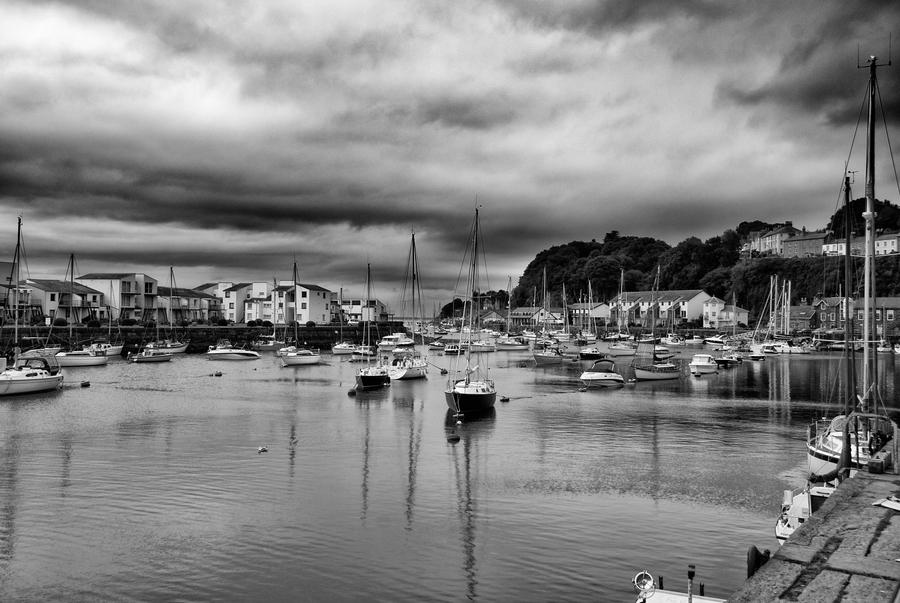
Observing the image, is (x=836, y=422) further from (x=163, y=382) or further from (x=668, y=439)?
(x=163, y=382)

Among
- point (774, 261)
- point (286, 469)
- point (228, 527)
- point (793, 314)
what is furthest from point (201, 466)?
point (774, 261)

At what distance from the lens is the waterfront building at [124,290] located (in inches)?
4906

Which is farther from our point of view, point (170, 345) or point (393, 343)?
point (393, 343)

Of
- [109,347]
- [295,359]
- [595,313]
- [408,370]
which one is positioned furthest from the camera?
[595,313]

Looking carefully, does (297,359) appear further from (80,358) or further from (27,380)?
(27,380)

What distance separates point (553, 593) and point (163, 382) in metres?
52.8

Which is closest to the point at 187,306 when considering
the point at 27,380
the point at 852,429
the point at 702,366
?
the point at 27,380

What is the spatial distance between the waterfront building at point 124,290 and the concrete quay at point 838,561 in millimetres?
128431

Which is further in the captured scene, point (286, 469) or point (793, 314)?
point (793, 314)

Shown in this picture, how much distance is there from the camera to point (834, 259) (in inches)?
6112

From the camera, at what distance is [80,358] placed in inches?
2933

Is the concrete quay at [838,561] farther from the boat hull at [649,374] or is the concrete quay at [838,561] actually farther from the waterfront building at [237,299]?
the waterfront building at [237,299]

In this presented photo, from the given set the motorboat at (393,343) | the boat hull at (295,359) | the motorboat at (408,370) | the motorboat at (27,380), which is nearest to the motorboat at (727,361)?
the motorboat at (408,370)

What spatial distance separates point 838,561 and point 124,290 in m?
135
